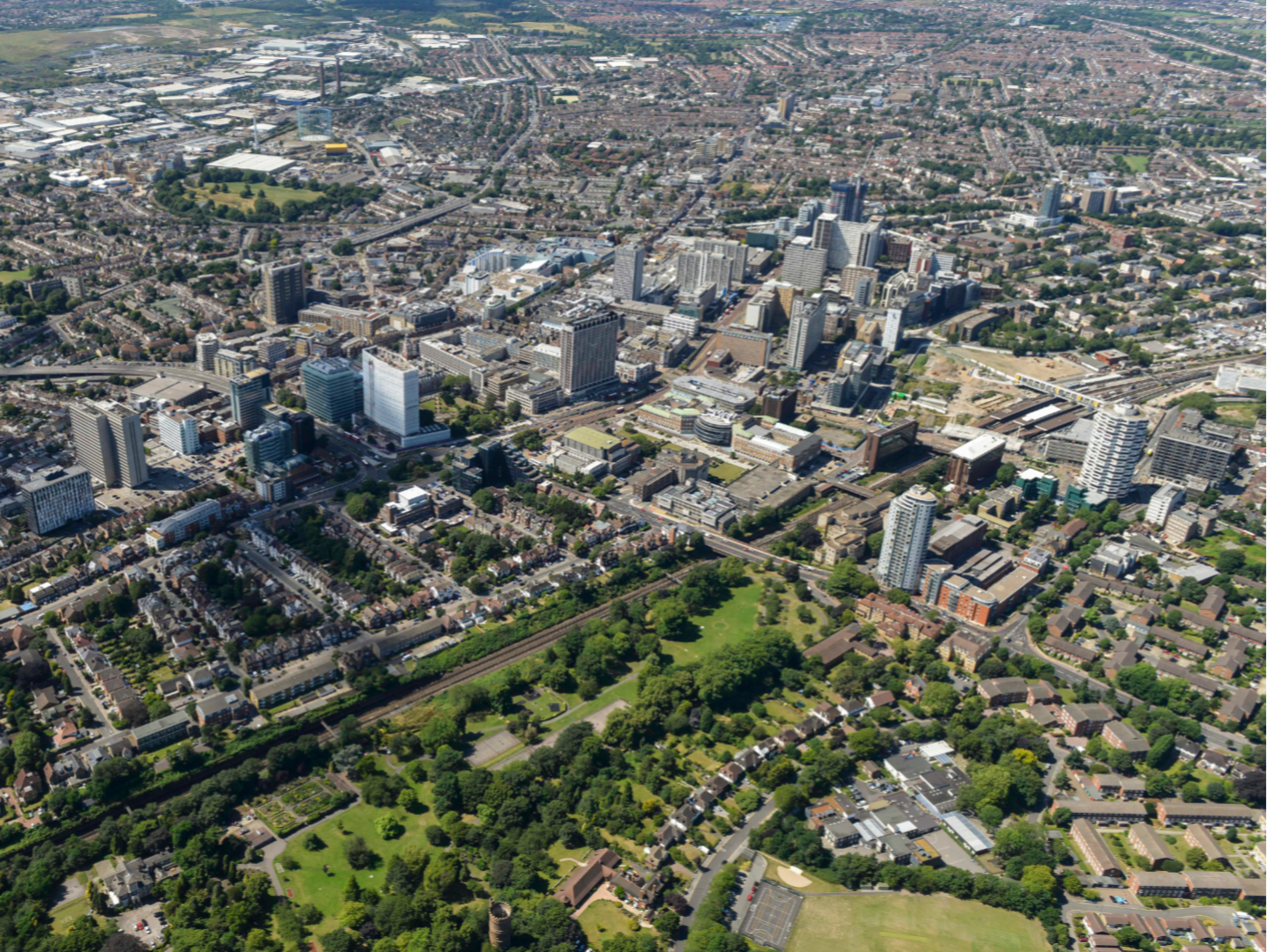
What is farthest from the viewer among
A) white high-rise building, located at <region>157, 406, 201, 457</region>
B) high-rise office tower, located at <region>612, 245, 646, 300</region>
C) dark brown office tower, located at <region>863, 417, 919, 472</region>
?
high-rise office tower, located at <region>612, 245, 646, 300</region>

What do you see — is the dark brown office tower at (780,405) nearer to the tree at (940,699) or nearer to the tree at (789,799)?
the tree at (940,699)

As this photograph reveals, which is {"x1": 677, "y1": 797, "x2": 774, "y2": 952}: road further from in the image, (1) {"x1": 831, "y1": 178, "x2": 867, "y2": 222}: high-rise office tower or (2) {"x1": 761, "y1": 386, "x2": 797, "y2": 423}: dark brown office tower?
(1) {"x1": 831, "y1": 178, "x2": 867, "y2": 222}: high-rise office tower

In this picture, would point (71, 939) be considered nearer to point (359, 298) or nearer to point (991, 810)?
point (991, 810)

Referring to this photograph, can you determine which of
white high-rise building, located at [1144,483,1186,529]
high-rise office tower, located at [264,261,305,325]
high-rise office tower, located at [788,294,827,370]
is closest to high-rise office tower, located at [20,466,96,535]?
high-rise office tower, located at [264,261,305,325]

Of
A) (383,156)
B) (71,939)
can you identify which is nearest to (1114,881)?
(71,939)

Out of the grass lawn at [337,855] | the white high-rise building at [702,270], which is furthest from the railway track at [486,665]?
the white high-rise building at [702,270]

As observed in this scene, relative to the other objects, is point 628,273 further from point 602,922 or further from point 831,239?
point 602,922

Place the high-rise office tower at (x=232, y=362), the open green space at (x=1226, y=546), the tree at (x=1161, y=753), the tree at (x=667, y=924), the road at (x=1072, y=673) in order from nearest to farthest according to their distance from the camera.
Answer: the tree at (x=667, y=924) < the tree at (x=1161, y=753) < the road at (x=1072, y=673) < the open green space at (x=1226, y=546) < the high-rise office tower at (x=232, y=362)
